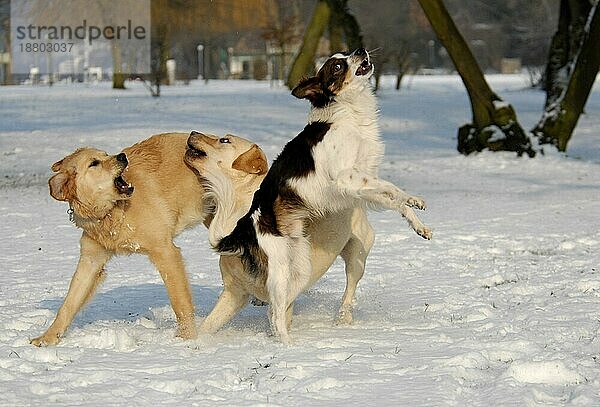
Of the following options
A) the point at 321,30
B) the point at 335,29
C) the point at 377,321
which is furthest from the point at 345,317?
the point at 335,29

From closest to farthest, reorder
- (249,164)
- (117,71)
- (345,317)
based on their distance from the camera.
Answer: (249,164) < (345,317) < (117,71)

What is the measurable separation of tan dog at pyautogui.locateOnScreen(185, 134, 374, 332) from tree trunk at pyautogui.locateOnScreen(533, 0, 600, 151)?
12075mm

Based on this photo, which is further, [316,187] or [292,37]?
[292,37]

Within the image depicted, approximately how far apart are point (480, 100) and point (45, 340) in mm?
12991

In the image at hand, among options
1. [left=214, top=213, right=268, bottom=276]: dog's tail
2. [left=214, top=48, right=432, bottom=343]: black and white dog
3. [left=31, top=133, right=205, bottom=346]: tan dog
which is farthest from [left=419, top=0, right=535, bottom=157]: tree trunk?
[left=214, top=213, right=268, bottom=276]: dog's tail

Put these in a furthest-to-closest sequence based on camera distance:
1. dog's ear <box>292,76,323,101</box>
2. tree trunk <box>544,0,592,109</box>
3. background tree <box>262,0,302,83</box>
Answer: background tree <box>262,0,302,83</box>
tree trunk <box>544,0,592,109</box>
dog's ear <box>292,76,323,101</box>

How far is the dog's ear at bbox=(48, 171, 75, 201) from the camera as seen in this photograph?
578 cm

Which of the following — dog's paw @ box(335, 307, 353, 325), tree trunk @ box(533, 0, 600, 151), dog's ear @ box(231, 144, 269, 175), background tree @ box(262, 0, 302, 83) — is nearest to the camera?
dog's ear @ box(231, 144, 269, 175)

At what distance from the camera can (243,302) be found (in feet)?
19.9

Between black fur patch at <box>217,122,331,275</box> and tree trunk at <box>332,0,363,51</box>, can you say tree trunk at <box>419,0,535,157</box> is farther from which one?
black fur patch at <box>217,122,331,275</box>

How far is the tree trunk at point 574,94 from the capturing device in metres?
17.2

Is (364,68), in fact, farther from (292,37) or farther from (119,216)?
(292,37)

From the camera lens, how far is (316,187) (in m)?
5.70

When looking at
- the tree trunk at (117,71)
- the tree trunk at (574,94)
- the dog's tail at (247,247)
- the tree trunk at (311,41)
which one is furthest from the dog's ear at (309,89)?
the tree trunk at (117,71)
